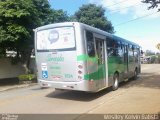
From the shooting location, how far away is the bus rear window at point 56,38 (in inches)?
495

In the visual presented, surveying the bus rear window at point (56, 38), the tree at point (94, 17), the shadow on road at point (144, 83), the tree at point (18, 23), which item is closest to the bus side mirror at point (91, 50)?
the bus rear window at point (56, 38)

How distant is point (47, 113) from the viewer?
10367 millimetres

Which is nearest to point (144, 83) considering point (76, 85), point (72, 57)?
point (76, 85)

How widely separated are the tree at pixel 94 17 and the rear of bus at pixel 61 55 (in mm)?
21113

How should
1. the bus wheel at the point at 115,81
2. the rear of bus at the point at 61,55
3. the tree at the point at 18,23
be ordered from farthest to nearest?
the tree at the point at 18,23 → the bus wheel at the point at 115,81 → the rear of bus at the point at 61,55

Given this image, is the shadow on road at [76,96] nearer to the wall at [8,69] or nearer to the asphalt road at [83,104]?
the asphalt road at [83,104]

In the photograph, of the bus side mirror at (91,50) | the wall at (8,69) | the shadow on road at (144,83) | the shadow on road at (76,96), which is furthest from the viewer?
the wall at (8,69)

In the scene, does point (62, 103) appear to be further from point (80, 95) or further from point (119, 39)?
point (119, 39)

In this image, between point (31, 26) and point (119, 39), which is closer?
point (119, 39)

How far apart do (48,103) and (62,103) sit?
58cm

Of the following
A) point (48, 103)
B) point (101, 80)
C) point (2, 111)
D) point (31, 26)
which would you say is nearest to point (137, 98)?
point (101, 80)

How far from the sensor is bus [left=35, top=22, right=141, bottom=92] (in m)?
12.4

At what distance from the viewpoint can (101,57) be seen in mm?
14297

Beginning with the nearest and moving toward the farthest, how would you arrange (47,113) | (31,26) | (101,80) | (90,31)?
(47,113), (90,31), (101,80), (31,26)
